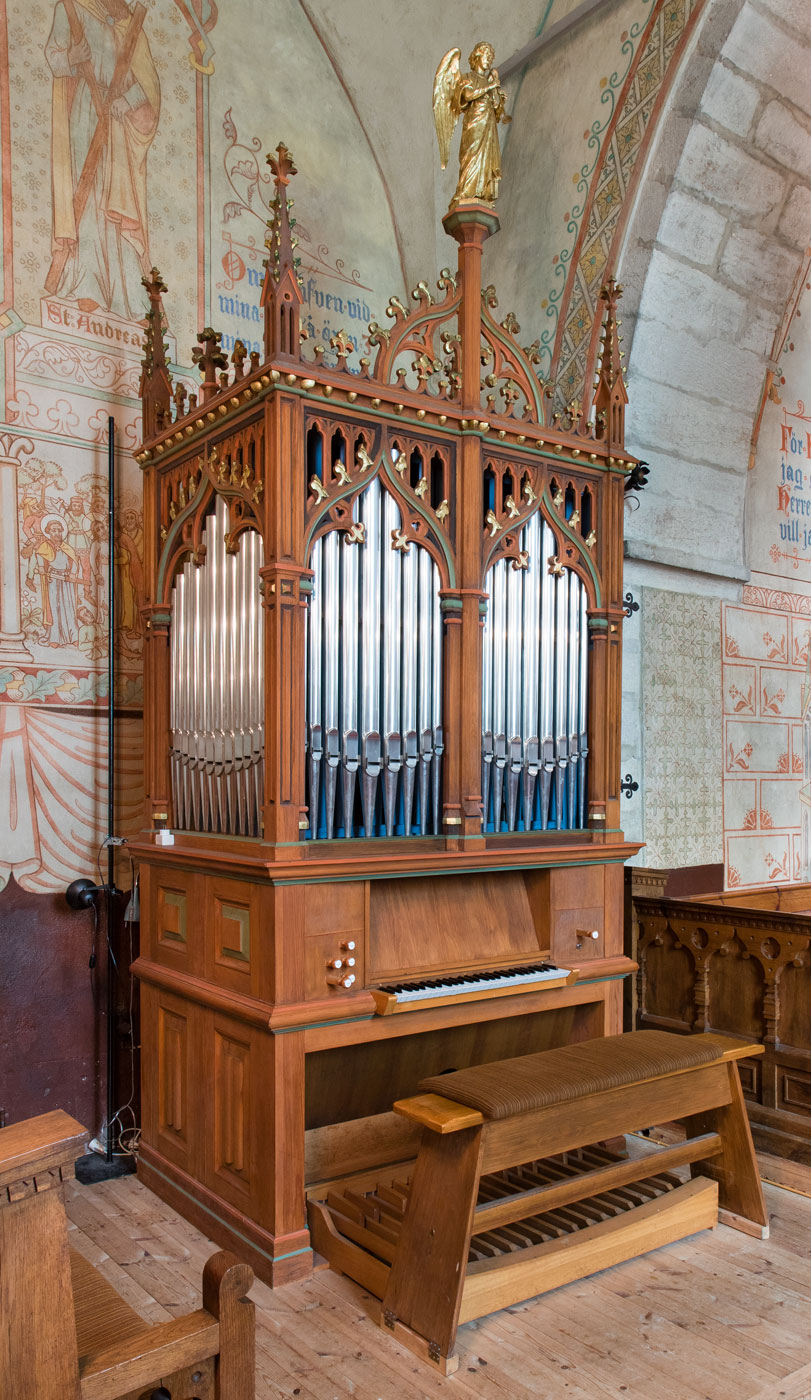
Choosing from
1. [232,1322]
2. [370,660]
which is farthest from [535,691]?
[232,1322]

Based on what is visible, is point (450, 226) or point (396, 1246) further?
point (450, 226)

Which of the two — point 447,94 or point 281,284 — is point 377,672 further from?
point 447,94

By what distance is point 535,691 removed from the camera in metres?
4.72

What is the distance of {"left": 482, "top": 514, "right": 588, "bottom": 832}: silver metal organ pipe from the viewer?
4.58 metres

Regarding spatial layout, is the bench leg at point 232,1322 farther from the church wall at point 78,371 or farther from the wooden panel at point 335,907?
the church wall at point 78,371

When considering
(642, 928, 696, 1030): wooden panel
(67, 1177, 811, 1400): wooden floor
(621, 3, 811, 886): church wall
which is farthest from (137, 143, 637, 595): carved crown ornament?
(67, 1177, 811, 1400): wooden floor

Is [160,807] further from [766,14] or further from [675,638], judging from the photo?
[766,14]

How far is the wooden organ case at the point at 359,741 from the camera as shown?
3.93 m

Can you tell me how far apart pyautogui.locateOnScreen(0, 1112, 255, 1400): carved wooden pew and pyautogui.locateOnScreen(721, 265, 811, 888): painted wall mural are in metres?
5.69

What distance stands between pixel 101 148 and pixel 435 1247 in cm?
538

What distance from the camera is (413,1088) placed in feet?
15.1

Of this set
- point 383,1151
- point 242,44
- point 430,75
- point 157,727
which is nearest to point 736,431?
point 430,75

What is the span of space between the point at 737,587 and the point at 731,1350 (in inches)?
205

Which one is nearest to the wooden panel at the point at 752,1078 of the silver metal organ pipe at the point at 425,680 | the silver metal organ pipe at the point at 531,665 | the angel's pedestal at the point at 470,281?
the silver metal organ pipe at the point at 531,665
